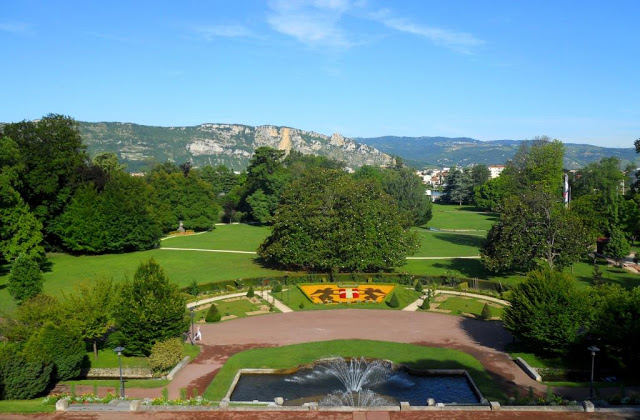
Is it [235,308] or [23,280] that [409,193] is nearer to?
[235,308]

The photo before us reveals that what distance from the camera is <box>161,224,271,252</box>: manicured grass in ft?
251

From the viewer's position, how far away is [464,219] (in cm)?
11300

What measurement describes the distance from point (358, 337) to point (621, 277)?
1313 inches

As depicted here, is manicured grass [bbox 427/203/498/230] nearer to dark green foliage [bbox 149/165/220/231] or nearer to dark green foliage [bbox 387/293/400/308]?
dark green foliage [bbox 149/165/220/231]

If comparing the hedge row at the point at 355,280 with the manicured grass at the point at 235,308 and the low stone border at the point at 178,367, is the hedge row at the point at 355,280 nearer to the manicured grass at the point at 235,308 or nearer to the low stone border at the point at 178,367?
the manicured grass at the point at 235,308

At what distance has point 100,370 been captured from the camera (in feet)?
103

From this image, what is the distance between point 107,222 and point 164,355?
43.3m

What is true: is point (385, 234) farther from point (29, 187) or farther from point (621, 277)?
point (29, 187)

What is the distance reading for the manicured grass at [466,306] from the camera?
4306 cm

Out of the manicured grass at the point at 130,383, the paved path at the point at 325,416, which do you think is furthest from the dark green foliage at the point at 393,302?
the manicured grass at the point at 130,383

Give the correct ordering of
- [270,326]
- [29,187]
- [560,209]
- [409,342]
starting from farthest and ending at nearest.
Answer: [29,187] < [560,209] < [270,326] < [409,342]

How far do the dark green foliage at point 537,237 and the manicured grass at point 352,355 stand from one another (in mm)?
21264

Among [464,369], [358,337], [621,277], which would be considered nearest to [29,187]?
[358,337]

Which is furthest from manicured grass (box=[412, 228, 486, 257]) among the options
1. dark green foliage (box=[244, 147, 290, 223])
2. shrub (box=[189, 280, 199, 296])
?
dark green foliage (box=[244, 147, 290, 223])
